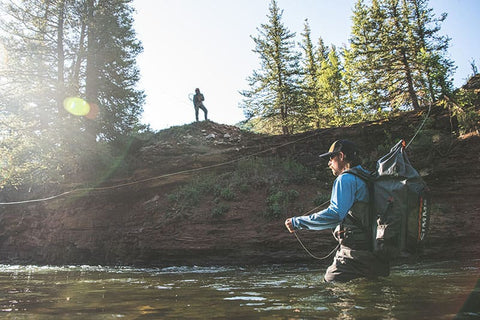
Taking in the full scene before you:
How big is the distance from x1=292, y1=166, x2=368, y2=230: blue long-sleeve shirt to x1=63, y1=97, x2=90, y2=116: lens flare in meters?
16.7

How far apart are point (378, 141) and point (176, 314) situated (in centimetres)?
1490

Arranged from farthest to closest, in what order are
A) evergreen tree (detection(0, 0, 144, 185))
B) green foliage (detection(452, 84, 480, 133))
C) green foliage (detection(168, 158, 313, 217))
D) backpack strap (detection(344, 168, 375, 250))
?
evergreen tree (detection(0, 0, 144, 185)) → green foliage (detection(168, 158, 313, 217)) → green foliage (detection(452, 84, 480, 133)) → backpack strap (detection(344, 168, 375, 250))

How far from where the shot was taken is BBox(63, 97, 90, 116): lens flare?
17688mm

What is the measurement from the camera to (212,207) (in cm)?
1448

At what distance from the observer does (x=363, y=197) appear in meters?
4.41

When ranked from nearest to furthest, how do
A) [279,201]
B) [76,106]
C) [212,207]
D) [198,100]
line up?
[279,201] < [212,207] < [76,106] < [198,100]

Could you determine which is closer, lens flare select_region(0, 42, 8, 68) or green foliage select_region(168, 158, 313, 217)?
green foliage select_region(168, 158, 313, 217)

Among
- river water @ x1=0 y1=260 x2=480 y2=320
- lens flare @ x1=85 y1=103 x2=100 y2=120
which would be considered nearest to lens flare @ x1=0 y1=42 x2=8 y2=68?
lens flare @ x1=85 y1=103 x2=100 y2=120

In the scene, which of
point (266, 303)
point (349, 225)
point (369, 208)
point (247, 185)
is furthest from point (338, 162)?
point (247, 185)

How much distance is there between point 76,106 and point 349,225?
17221mm

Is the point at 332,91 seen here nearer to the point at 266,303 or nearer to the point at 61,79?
the point at 61,79

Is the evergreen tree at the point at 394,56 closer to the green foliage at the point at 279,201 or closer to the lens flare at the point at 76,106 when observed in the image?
the green foliage at the point at 279,201

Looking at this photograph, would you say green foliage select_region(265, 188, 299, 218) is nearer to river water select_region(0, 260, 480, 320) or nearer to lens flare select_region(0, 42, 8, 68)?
river water select_region(0, 260, 480, 320)

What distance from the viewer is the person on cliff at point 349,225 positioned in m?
4.25
